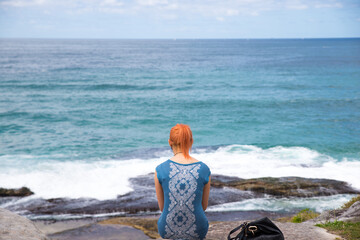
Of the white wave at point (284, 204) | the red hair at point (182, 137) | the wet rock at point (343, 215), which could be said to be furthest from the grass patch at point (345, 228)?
the white wave at point (284, 204)

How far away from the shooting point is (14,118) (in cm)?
2970

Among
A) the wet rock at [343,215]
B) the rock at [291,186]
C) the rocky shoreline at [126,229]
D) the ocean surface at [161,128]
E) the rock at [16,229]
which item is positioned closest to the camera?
the rock at [16,229]

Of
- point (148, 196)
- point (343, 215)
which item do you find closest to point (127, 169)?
point (148, 196)

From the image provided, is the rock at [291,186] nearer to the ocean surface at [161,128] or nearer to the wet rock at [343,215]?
the ocean surface at [161,128]

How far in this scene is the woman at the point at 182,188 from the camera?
4.27m

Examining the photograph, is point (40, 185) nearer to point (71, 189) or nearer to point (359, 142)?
point (71, 189)

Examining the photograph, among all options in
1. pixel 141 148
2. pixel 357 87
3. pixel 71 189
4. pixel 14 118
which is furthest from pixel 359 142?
pixel 14 118

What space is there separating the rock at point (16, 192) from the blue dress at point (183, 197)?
11.9m

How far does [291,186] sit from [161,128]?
46.9 ft

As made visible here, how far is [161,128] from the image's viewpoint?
27328 millimetres

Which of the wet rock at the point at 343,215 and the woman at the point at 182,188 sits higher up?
the woman at the point at 182,188

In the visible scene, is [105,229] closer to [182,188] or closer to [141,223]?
[141,223]

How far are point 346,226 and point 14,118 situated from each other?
93.6ft

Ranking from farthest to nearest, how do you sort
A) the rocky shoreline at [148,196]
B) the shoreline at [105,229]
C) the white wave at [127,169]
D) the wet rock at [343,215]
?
1. the white wave at [127,169]
2. the rocky shoreline at [148,196]
3. the shoreline at [105,229]
4. the wet rock at [343,215]
